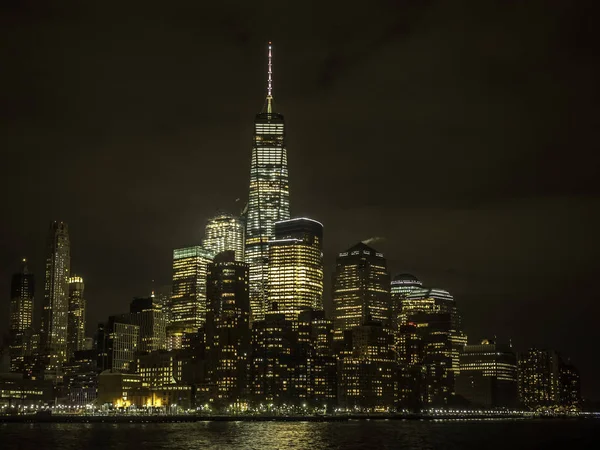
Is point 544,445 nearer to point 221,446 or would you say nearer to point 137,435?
point 221,446

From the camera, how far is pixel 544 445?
179m

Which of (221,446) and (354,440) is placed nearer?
(221,446)

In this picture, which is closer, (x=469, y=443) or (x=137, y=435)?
(x=469, y=443)

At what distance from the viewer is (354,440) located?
18512 centimetres

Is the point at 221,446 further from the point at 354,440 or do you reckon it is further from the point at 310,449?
the point at 354,440

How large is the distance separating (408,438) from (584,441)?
37.5 m

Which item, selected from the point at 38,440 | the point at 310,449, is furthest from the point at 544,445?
the point at 38,440

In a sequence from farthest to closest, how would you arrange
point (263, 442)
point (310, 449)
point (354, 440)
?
point (354, 440)
point (263, 442)
point (310, 449)

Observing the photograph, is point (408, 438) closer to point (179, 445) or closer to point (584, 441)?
point (584, 441)

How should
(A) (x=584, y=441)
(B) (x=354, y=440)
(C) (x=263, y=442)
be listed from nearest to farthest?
(C) (x=263, y=442) → (B) (x=354, y=440) → (A) (x=584, y=441)

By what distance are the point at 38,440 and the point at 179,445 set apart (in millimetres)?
31774

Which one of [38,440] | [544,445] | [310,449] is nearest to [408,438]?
[544,445]

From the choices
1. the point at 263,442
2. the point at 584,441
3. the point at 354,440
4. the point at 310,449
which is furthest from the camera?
the point at 584,441

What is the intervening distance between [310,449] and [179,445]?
24313 millimetres
